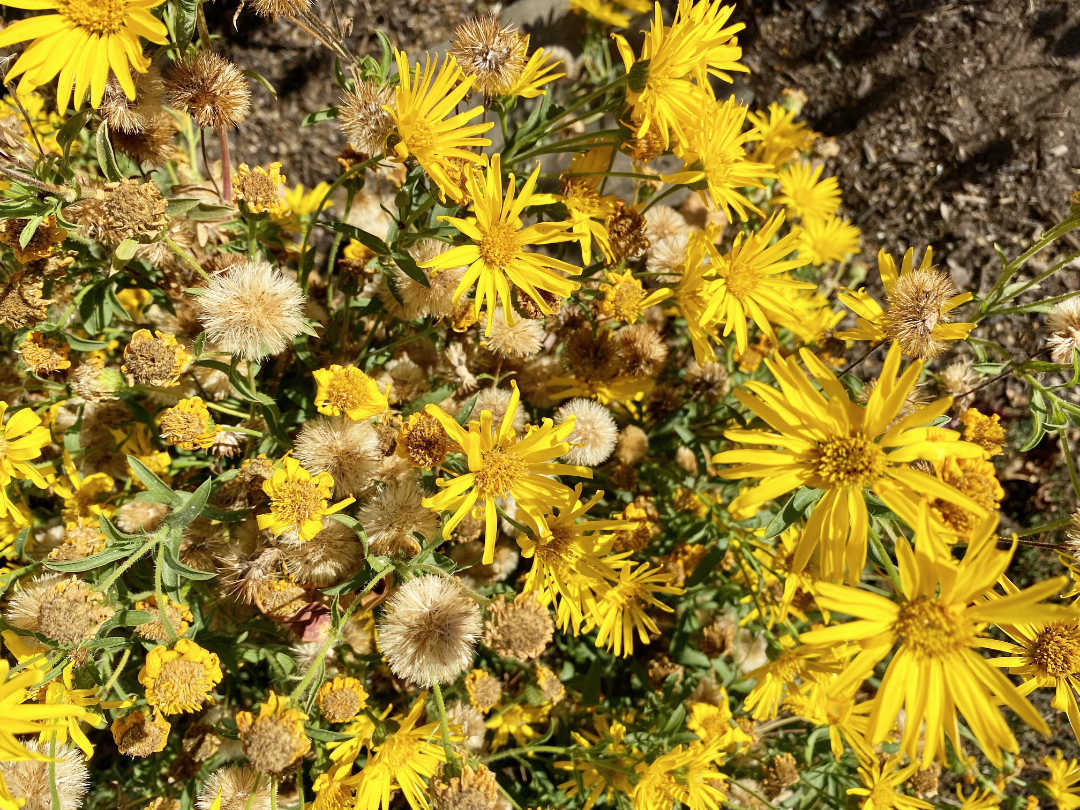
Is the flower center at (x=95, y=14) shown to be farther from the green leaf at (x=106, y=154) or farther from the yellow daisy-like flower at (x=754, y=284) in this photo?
the yellow daisy-like flower at (x=754, y=284)

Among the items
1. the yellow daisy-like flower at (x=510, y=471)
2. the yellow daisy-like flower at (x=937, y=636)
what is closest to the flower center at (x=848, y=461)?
the yellow daisy-like flower at (x=937, y=636)

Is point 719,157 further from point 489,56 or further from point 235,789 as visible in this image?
point 235,789

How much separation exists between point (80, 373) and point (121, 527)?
745 millimetres

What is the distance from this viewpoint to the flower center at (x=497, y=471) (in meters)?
2.84

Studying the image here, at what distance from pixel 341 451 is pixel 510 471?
2.40ft

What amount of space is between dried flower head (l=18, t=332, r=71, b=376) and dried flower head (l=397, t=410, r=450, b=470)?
1534 mm

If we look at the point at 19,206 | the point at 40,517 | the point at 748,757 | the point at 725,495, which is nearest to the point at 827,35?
the point at 725,495

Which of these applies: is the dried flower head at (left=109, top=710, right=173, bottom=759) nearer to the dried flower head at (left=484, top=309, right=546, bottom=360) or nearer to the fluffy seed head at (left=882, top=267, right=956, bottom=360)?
the dried flower head at (left=484, top=309, right=546, bottom=360)

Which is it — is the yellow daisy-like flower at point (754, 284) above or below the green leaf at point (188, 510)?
above

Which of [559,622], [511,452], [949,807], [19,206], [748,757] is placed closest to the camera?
[19,206]

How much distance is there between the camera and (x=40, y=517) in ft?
12.7

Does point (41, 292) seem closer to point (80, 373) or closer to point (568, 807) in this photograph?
point (80, 373)

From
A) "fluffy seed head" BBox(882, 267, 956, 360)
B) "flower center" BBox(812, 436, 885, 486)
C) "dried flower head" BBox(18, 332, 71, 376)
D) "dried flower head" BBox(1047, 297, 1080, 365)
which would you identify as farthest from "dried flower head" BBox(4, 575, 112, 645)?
"dried flower head" BBox(1047, 297, 1080, 365)

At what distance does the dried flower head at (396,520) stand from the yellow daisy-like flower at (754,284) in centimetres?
153
